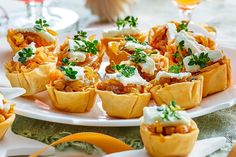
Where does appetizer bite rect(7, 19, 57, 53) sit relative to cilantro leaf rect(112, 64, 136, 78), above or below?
below

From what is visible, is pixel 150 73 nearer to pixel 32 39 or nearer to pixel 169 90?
pixel 169 90

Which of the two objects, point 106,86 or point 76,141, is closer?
point 76,141

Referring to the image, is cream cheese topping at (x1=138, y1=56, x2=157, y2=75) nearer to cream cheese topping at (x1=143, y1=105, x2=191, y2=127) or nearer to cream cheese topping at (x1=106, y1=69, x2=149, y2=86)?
cream cheese topping at (x1=106, y1=69, x2=149, y2=86)

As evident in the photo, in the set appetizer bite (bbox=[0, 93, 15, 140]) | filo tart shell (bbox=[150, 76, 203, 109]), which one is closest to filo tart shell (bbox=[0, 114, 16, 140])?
appetizer bite (bbox=[0, 93, 15, 140])

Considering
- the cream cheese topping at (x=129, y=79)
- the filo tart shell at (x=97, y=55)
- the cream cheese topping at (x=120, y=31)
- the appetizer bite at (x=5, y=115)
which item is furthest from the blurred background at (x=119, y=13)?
the appetizer bite at (x=5, y=115)

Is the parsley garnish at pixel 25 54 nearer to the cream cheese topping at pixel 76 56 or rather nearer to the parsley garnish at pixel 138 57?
the cream cheese topping at pixel 76 56

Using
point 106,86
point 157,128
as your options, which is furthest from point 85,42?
point 157,128
